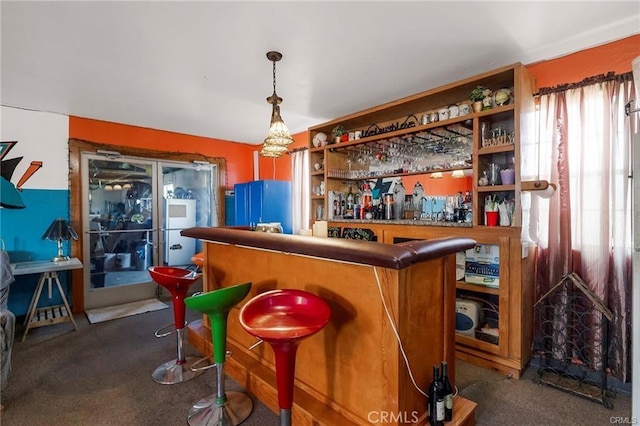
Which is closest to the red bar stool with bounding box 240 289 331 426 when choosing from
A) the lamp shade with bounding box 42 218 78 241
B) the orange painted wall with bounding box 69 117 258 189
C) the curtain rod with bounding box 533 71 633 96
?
the curtain rod with bounding box 533 71 633 96

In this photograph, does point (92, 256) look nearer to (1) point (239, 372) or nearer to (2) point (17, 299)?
(2) point (17, 299)

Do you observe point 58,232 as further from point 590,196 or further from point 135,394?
point 590,196

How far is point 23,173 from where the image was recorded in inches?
145

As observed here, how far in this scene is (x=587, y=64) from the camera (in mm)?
2383

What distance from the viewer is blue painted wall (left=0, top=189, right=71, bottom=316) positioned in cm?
362

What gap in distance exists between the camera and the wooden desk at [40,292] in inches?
126

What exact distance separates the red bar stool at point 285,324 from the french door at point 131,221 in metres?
3.78

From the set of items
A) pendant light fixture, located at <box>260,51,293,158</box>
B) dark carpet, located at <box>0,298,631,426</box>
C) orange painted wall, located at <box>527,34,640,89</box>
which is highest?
orange painted wall, located at <box>527,34,640,89</box>

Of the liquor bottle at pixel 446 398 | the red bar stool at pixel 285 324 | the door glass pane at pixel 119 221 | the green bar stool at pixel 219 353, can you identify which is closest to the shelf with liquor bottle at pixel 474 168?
the liquor bottle at pixel 446 398

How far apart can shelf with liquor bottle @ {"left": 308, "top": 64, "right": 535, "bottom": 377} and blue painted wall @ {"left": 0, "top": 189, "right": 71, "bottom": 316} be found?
3.55 metres

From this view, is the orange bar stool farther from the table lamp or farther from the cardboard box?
the cardboard box

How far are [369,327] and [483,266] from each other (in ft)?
5.33

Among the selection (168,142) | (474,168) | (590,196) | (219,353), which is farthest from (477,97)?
(168,142)

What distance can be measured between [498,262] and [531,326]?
62 centimetres
